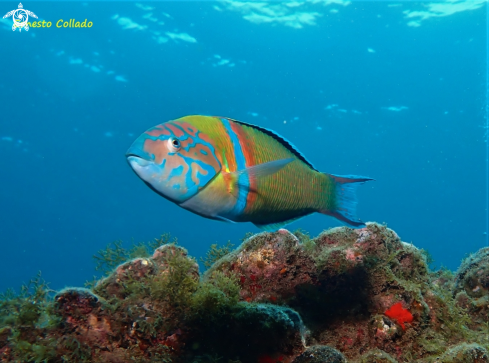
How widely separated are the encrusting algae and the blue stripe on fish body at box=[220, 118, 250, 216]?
1757 mm

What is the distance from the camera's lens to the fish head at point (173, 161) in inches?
77.8

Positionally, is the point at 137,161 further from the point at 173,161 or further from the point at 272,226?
the point at 272,226

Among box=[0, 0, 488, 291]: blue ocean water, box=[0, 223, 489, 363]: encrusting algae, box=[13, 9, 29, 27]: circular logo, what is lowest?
box=[0, 223, 489, 363]: encrusting algae

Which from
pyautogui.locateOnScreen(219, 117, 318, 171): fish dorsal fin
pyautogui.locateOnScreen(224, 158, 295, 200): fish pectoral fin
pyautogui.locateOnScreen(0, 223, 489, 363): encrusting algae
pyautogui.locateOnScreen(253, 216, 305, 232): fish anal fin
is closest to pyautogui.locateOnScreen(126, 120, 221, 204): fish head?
pyautogui.locateOnScreen(224, 158, 295, 200): fish pectoral fin

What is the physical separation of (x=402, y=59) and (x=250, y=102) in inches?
650

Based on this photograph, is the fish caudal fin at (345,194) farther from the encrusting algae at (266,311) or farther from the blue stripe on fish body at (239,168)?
the encrusting algae at (266,311)

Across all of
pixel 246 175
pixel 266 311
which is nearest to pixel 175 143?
pixel 246 175

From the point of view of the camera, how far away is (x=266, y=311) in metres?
3.44

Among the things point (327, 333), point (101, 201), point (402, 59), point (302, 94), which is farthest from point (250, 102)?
point (101, 201)

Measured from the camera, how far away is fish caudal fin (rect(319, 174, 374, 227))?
8.98 ft

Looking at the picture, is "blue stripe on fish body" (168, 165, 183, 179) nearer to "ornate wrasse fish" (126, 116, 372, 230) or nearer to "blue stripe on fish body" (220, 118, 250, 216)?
"ornate wrasse fish" (126, 116, 372, 230)

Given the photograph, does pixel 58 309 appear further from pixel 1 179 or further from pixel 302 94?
pixel 1 179

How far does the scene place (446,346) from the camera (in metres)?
3.62

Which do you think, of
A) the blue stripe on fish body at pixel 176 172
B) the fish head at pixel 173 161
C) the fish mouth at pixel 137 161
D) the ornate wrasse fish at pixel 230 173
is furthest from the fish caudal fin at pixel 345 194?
the fish mouth at pixel 137 161
